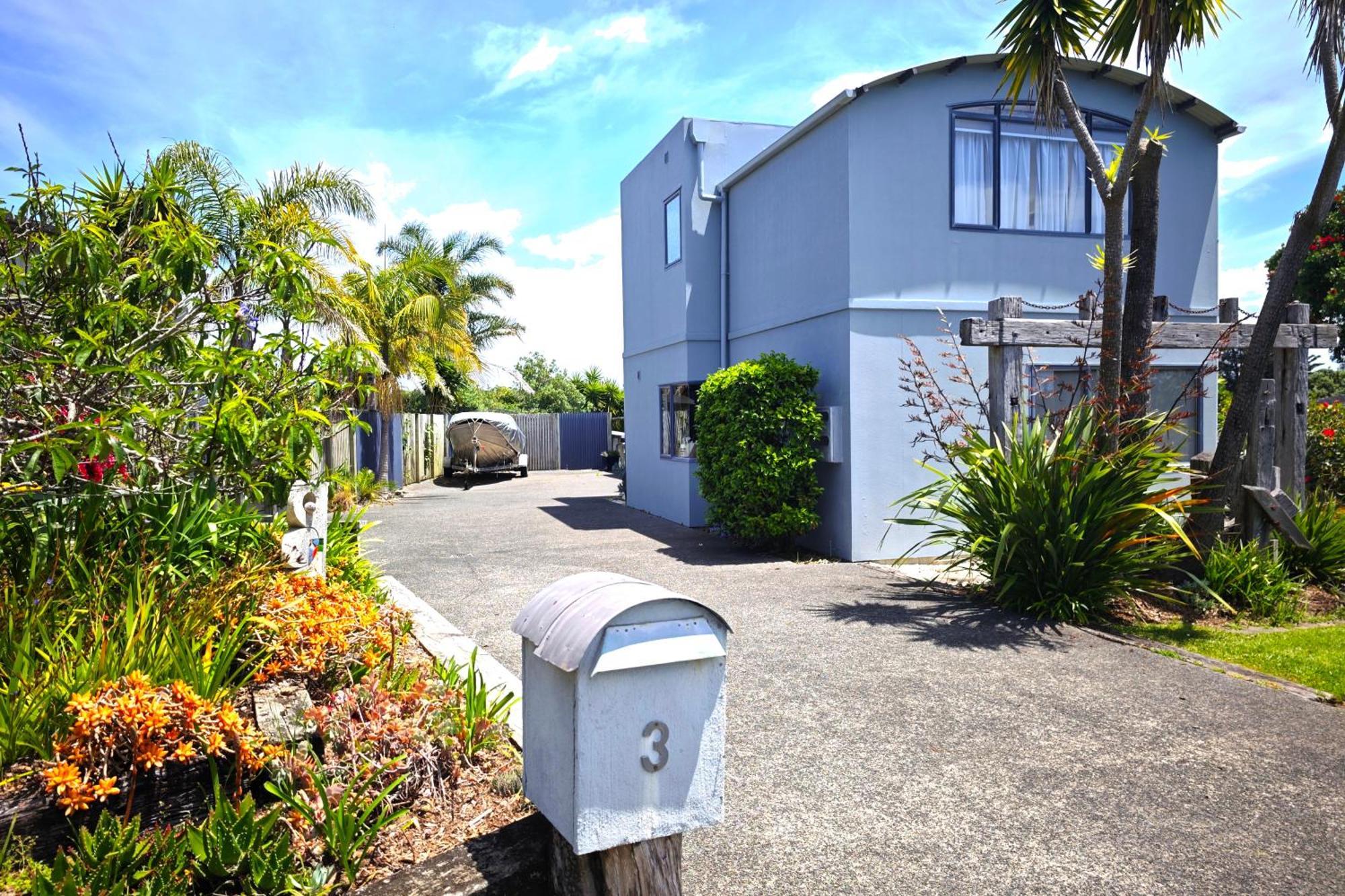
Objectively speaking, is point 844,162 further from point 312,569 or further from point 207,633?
point 207,633

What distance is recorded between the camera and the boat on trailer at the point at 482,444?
83.4 feet

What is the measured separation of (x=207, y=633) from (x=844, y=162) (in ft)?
29.5

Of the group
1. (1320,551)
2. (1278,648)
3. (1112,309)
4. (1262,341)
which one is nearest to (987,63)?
(1112,309)

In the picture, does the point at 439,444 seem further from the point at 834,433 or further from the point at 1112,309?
the point at 1112,309

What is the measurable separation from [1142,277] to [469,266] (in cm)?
2448

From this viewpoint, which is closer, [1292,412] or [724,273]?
[1292,412]

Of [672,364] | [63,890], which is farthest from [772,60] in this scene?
[63,890]

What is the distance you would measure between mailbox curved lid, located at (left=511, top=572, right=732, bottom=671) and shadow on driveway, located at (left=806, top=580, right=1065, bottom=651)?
181 inches

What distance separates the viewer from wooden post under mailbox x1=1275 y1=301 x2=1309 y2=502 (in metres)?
8.84

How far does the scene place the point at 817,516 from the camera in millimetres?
11102

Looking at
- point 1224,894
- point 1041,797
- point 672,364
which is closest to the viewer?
point 1224,894

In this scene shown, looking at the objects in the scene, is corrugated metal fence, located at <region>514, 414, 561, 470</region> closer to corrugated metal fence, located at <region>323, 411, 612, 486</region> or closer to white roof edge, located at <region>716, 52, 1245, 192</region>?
corrugated metal fence, located at <region>323, 411, 612, 486</region>

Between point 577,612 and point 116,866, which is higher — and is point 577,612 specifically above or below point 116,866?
above

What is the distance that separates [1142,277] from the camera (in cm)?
831
